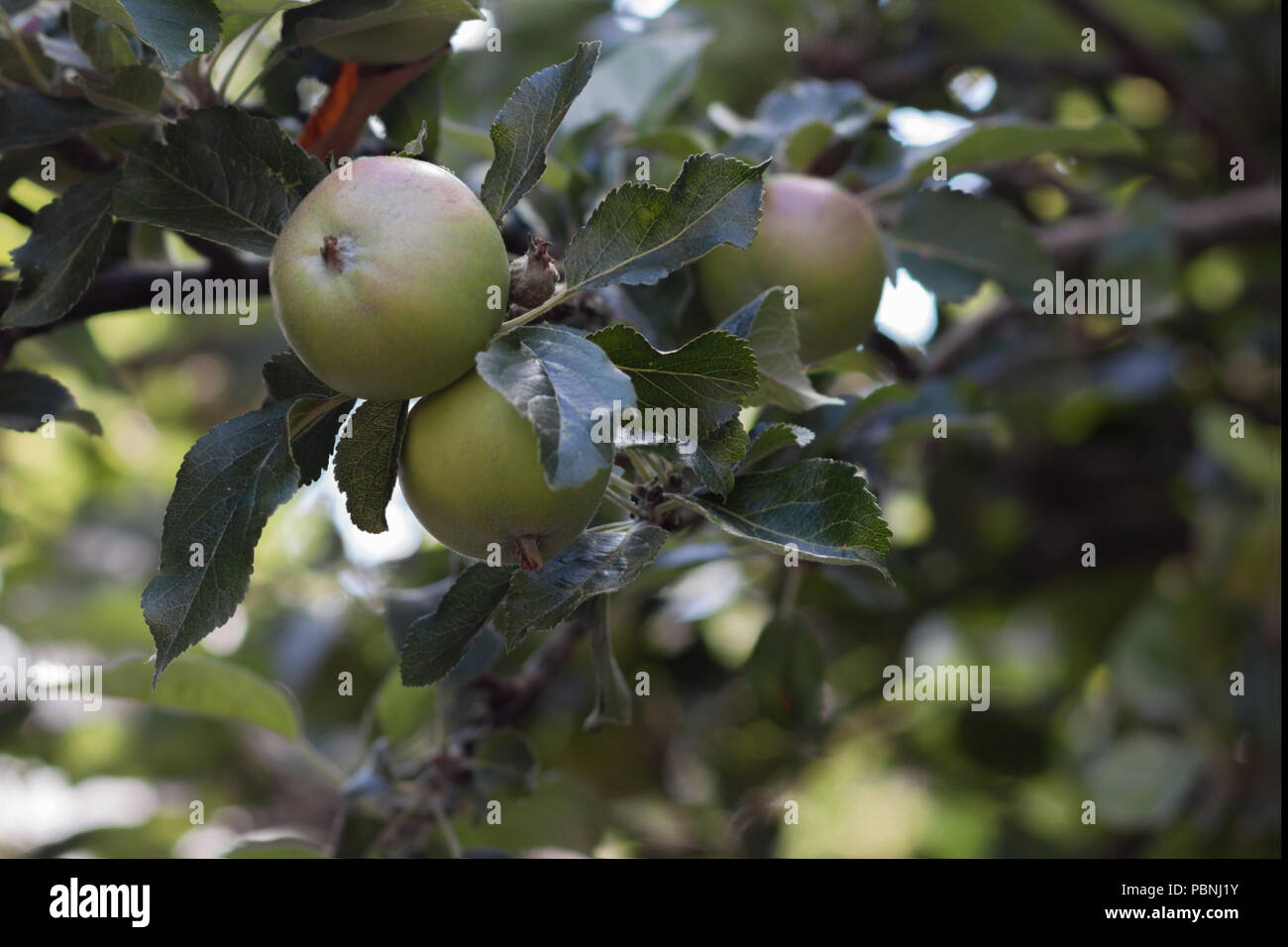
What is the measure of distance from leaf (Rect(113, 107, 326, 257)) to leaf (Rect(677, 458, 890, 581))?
1.15 ft

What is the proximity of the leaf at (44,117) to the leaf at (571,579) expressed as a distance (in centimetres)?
52

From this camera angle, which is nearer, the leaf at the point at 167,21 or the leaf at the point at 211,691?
the leaf at the point at 167,21

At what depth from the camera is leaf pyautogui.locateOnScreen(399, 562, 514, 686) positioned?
82 cm

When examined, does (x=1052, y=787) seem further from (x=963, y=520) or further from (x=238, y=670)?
(x=238, y=670)

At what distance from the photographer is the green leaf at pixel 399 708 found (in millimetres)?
1378

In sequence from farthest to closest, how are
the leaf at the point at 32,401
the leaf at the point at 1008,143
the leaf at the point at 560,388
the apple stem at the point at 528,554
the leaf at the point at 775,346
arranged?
the leaf at the point at 1008,143, the leaf at the point at 32,401, the leaf at the point at 775,346, the apple stem at the point at 528,554, the leaf at the point at 560,388

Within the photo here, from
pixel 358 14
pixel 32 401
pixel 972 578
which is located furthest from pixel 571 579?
pixel 972 578

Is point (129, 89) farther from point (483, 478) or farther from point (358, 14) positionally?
point (483, 478)

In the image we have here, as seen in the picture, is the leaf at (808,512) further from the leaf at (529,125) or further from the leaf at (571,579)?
the leaf at (529,125)

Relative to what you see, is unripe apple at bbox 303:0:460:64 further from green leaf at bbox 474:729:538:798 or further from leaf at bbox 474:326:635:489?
green leaf at bbox 474:729:538:798

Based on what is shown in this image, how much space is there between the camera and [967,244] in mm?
1224

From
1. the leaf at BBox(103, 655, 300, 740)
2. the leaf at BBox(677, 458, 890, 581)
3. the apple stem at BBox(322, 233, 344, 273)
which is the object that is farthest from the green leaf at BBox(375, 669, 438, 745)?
the apple stem at BBox(322, 233, 344, 273)

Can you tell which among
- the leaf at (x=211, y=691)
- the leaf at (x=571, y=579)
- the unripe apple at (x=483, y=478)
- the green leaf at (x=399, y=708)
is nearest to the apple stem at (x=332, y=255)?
the unripe apple at (x=483, y=478)
